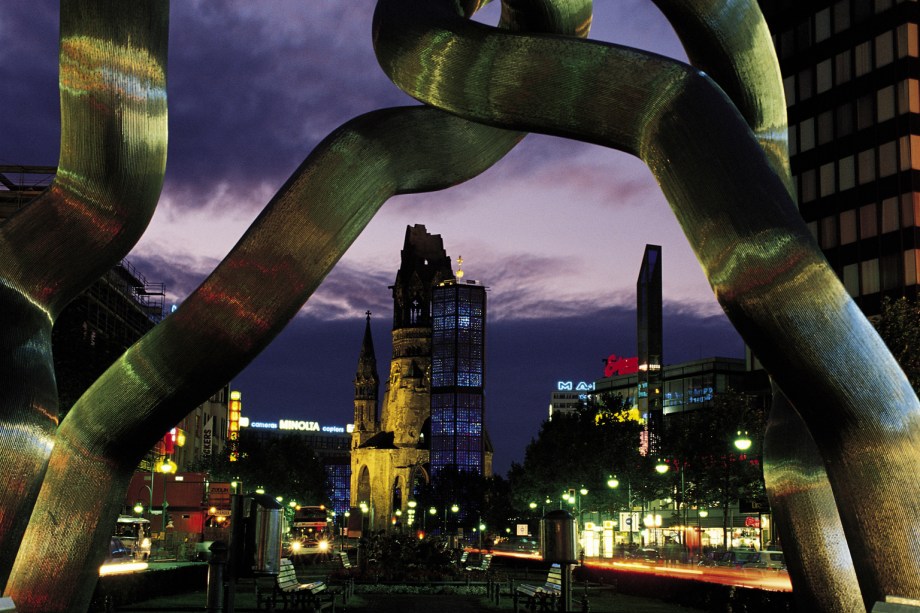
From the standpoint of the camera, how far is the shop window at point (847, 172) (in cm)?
7299

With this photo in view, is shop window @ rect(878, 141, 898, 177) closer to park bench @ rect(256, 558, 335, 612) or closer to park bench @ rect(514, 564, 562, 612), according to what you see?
park bench @ rect(514, 564, 562, 612)

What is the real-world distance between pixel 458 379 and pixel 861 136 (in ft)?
217

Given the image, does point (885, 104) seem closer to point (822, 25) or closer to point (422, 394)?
point (822, 25)

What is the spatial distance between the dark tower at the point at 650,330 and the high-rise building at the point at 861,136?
4346cm

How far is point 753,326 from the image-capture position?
9578 mm

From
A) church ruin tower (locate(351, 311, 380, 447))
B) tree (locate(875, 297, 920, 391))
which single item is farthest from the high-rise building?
church ruin tower (locate(351, 311, 380, 447))

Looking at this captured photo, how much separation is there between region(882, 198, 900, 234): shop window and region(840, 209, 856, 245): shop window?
2.35m

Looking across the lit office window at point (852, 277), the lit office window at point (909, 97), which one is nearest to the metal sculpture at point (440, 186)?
the lit office window at point (909, 97)

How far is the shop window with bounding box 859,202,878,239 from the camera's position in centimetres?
7131

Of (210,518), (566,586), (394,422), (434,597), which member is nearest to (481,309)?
(394,422)

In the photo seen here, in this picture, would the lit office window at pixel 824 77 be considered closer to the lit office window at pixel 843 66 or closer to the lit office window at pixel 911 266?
the lit office window at pixel 843 66

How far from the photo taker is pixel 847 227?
73375 mm

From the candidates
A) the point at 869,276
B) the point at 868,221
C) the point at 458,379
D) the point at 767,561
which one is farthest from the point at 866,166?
the point at 458,379

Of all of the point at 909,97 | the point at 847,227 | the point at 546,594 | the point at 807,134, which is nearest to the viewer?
the point at 546,594
